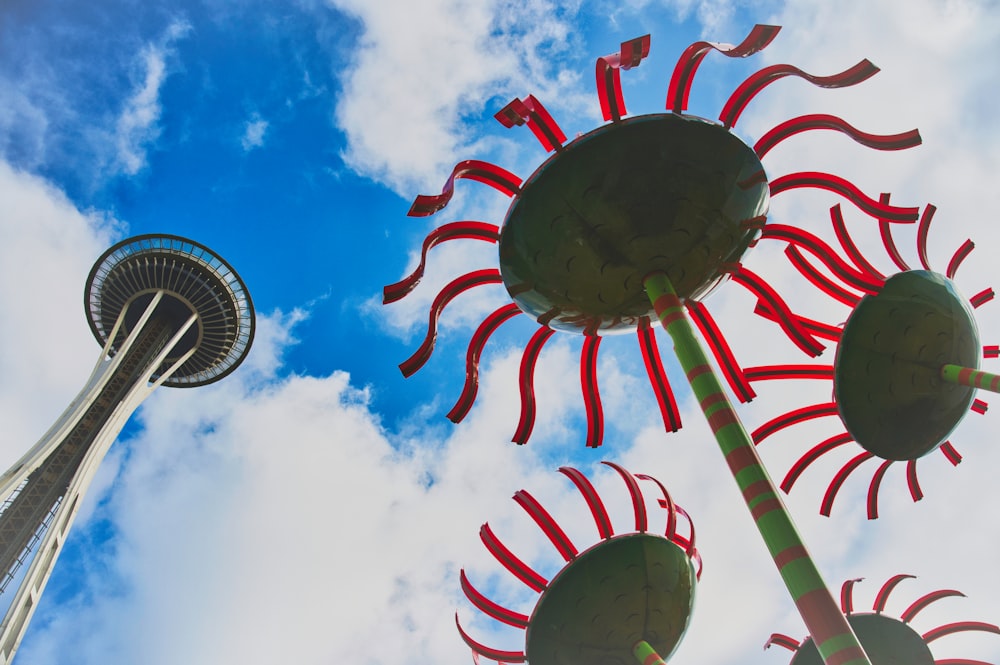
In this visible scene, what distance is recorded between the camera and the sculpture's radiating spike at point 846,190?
5113 mm

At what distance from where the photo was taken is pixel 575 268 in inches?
179

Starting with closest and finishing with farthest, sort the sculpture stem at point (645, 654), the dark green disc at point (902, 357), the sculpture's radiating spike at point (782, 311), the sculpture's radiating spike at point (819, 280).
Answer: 1. the sculpture stem at point (645, 654)
2. the dark green disc at point (902, 357)
3. the sculpture's radiating spike at point (782, 311)
4. the sculpture's radiating spike at point (819, 280)

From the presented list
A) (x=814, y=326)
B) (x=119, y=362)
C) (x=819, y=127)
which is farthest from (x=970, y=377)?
(x=119, y=362)

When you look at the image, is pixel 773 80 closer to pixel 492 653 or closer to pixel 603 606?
pixel 603 606

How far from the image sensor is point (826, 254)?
18.4 ft

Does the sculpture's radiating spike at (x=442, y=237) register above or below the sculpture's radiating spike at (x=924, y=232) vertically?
below

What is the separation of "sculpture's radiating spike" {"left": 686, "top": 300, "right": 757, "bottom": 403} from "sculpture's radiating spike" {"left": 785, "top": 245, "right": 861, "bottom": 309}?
1041 mm

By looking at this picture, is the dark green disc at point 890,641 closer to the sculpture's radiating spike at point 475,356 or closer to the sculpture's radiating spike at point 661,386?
the sculpture's radiating spike at point 661,386

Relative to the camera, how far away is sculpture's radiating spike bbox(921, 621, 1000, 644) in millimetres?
7270

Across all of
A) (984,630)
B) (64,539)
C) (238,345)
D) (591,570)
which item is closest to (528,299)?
(591,570)

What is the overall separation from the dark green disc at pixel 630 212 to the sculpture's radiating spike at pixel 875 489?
4.16m

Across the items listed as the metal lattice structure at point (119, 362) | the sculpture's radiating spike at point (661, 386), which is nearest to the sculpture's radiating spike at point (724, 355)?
the sculpture's radiating spike at point (661, 386)

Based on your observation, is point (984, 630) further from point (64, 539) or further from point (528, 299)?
point (64, 539)

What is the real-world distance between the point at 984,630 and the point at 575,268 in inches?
297
